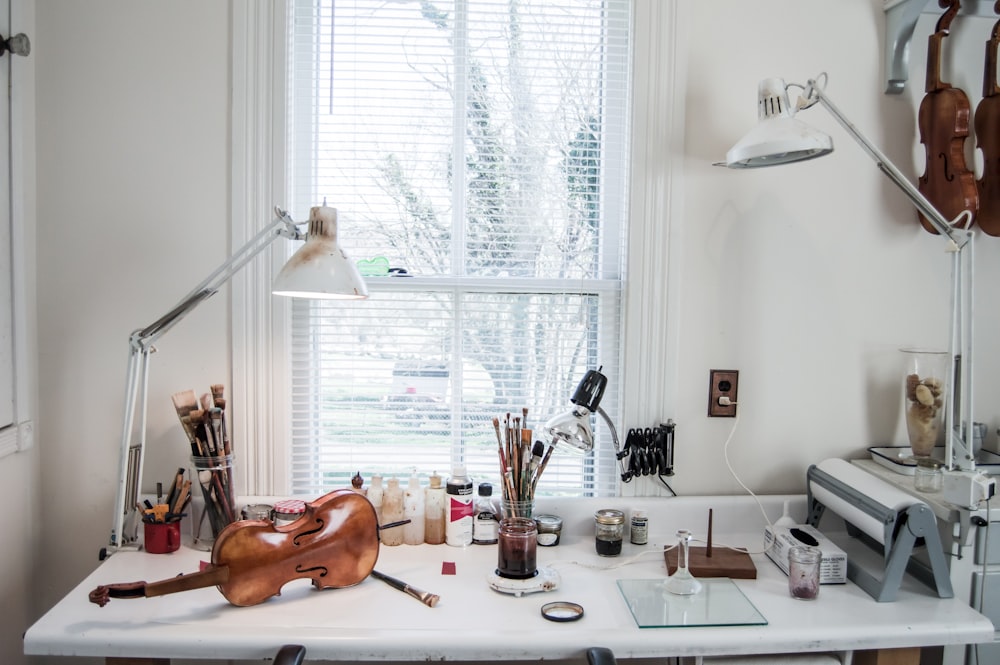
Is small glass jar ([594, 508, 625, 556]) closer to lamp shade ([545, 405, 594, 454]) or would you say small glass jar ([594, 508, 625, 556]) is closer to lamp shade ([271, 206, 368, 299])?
lamp shade ([545, 405, 594, 454])

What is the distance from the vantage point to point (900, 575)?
1603 millimetres

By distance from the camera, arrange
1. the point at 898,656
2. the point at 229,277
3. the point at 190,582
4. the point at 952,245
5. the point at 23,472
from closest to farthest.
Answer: the point at 190,582 < the point at 898,656 < the point at 952,245 < the point at 229,277 < the point at 23,472

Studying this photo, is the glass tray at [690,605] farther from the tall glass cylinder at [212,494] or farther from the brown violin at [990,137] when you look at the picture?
the brown violin at [990,137]

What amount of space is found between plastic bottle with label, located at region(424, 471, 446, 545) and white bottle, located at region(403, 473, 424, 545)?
1cm

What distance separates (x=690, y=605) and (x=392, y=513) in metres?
0.78

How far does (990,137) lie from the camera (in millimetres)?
1934

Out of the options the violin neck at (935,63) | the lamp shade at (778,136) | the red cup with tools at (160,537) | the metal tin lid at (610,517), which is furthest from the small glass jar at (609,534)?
the violin neck at (935,63)

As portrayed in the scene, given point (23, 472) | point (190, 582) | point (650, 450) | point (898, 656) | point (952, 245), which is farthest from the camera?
point (650, 450)

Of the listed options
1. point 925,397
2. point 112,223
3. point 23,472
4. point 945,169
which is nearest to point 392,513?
point 23,472

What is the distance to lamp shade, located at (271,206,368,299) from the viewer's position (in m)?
1.56

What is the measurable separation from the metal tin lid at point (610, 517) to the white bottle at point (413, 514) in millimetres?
462

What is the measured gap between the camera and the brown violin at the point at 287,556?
56.7 inches

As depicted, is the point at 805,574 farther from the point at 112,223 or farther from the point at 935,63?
the point at 112,223

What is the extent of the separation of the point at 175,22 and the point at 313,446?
1202mm
